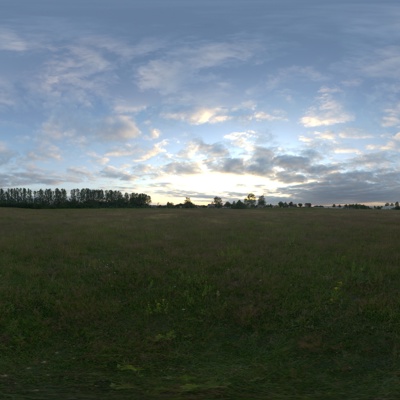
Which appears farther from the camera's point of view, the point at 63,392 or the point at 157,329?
the point at 157,329

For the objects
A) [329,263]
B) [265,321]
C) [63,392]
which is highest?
[329,263]

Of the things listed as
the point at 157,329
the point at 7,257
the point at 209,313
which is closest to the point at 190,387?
the point at 157,329

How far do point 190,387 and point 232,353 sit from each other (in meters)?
1.52

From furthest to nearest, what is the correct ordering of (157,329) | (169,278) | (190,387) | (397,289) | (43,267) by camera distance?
(43,267) → (169,278) → (397,289) → (157,329) → (190,387)

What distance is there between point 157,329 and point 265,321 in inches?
96.6

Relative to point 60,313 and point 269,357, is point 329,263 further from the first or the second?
point 60,313

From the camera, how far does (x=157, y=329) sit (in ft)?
24.5

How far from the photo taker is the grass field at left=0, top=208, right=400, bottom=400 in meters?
5.46

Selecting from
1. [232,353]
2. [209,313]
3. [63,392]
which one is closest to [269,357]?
[232,353]

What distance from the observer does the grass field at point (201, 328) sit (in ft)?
17.9

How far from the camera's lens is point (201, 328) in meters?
7.52

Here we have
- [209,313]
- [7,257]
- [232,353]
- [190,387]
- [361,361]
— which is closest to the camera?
[190,387]

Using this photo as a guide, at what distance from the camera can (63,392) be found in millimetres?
5250

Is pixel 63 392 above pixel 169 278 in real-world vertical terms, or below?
below
